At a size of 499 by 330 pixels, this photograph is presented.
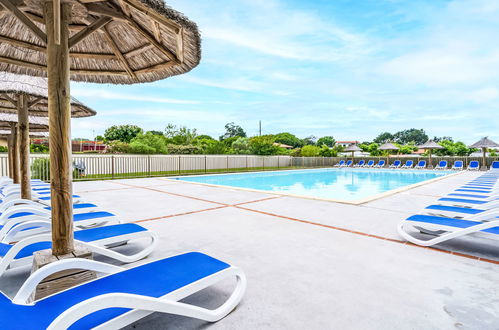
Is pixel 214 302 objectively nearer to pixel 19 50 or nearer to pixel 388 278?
pixel 388 278

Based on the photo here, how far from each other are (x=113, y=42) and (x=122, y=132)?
2085 inches

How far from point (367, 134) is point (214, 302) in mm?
87396

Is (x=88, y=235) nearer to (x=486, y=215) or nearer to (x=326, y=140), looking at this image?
(x=486, y=215)

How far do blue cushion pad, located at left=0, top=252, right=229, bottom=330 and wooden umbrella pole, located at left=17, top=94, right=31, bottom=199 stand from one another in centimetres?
408

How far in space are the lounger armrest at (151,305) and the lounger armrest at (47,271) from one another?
71 cm

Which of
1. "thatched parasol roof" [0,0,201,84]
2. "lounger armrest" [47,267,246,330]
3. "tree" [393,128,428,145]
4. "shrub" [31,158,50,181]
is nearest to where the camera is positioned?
"lounger armrest" [47,267,246,330]

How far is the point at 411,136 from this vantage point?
9075 cm

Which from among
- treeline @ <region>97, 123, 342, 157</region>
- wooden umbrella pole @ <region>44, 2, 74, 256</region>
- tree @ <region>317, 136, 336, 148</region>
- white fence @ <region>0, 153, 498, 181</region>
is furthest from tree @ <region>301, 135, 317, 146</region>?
wooden umbrella pole @ <region>44, 2, 74, 256</region>

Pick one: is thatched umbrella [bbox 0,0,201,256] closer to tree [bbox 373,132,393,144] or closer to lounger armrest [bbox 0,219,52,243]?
lounger armrest [bbox 0,219,52,243]

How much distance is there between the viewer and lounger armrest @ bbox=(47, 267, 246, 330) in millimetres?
1251

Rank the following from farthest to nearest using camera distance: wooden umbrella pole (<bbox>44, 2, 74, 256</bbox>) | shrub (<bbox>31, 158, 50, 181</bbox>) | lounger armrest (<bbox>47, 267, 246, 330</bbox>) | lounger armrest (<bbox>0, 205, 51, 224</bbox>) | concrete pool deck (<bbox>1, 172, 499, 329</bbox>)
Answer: shrub (<bbox>31, 158, 50, 181</bbox>) → lounger armrest (<bbox>0, 205, 51, 224</bbox>) → wooden umbrella pole (<bbox>44, 2, 74, 256</bbox>) → concrete pool deck (<bbox>1, 172, 499, 329</bbox>) → lounger armrest (<bbox>47, 267, 246, 330</bbox>)

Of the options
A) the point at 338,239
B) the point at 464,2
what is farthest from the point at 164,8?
the point at 464,2

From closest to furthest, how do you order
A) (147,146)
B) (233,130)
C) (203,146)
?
(147,146) → (203,146) → (233,130)

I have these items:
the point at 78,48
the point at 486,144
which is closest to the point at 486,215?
the point at 78,48
